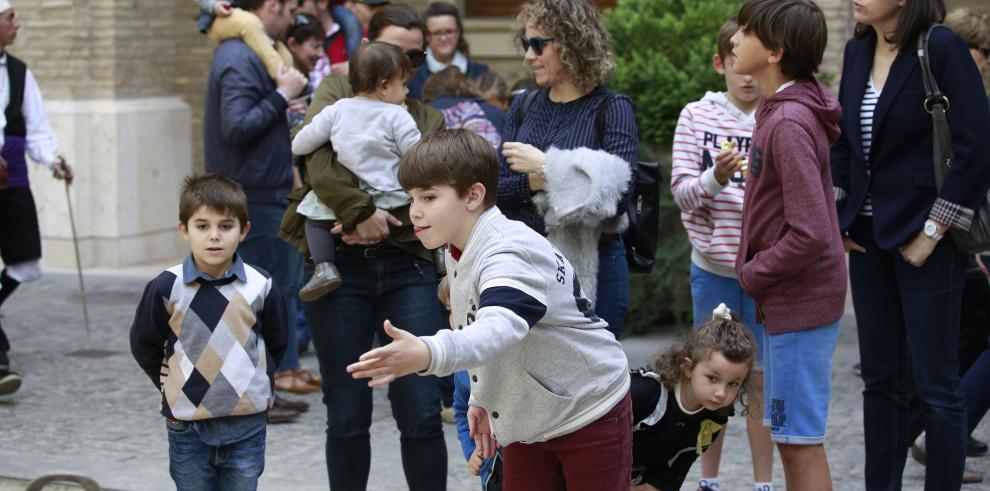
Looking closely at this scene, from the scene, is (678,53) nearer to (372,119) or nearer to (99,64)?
(372,119)

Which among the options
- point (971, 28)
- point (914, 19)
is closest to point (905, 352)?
point (914, 19)

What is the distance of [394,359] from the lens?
3.07m

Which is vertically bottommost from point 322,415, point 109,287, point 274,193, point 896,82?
point 109,287

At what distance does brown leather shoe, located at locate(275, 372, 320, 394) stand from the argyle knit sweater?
2935 millimetres

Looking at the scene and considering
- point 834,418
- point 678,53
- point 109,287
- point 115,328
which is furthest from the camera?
point 109,287

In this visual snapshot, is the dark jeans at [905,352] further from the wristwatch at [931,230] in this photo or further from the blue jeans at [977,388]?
the blue jeans at [977,388]

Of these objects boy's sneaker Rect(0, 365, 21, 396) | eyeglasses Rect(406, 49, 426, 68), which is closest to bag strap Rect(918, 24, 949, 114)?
eyeglasses Rect(406, 49, 426, 68)

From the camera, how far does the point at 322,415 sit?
707 centimetres

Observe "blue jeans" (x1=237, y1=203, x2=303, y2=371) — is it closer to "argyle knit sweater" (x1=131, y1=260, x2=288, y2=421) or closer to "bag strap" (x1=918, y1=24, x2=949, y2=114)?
"argyle knit sweater" (x1=131, y1=260, x2=288, y2=421)

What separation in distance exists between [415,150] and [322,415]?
11.8 ft

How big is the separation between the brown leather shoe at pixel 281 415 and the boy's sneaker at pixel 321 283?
2120mm

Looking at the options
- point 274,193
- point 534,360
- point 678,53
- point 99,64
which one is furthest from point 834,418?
point 99,64

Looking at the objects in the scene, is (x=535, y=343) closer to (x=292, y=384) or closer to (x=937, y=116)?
(x=937, y=116)

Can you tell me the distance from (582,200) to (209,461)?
154 cm
